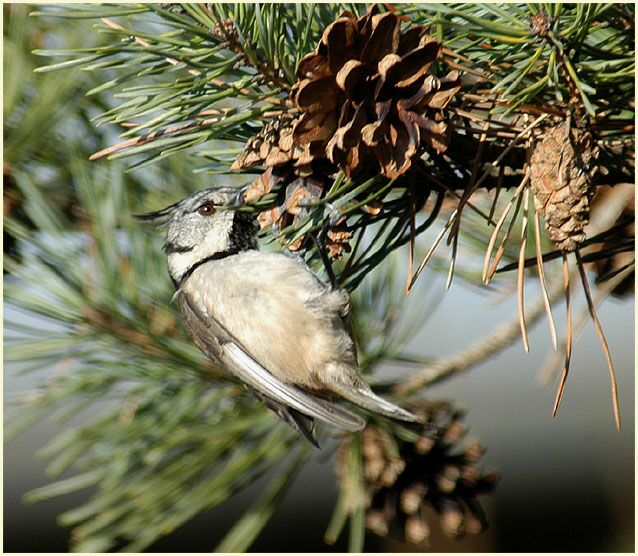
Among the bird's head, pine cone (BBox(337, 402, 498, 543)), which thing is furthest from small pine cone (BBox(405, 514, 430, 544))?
the bird's head

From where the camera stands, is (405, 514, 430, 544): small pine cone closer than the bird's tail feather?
No

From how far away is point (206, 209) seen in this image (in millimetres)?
1112

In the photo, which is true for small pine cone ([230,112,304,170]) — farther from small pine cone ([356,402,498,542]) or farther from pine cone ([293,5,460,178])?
small pine cone ([356,402,498,542])

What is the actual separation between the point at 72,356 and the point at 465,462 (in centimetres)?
58

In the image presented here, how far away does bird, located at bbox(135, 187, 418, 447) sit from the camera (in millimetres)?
1079

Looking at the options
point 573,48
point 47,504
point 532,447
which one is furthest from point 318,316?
point 532,447

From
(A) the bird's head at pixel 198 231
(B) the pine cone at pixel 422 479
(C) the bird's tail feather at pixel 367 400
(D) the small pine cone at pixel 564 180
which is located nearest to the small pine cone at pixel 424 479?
(B) the pine cone at pixel 422 479

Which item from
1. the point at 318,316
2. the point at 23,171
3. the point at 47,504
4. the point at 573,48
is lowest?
the point at 47,504

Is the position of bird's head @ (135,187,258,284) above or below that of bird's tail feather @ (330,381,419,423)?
above

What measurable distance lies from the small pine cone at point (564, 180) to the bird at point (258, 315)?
1.36 feet

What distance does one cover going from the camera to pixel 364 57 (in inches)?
26.2

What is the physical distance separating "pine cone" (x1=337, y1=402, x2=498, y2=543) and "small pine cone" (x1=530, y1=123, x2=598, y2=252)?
1.71 ft

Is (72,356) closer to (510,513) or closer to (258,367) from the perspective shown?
(258,367)

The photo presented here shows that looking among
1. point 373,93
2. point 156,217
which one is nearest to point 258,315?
point 156,217
